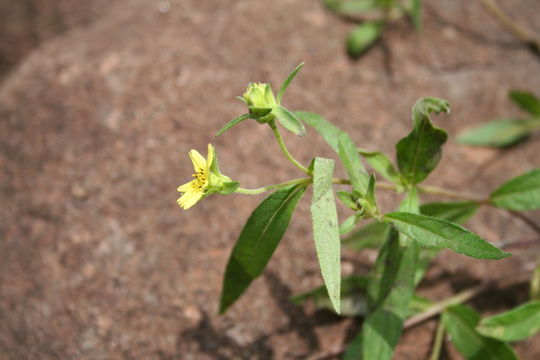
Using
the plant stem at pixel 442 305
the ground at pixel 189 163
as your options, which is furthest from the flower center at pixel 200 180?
the plant stem at pixel 442 305

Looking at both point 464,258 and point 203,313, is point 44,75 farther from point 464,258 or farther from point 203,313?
point 464,258

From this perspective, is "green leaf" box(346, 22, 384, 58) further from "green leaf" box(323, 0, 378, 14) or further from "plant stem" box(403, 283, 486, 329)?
"plant stem" box(403, 283, 486, 329)

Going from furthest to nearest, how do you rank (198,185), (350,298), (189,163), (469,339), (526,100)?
(526,100) < (189,163) < (350,298) < (469,339) < (198,185)

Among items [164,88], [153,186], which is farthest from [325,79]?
[153,186]

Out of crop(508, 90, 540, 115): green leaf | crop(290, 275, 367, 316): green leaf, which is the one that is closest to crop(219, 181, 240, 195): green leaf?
crop(290, 275, 367, 316): green leaf

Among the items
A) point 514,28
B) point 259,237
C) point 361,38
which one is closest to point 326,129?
point 259,237

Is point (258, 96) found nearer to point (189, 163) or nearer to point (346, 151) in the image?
point (346, 151)

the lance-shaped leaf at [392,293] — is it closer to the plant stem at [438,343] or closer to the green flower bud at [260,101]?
the plant stem at [438,343]
